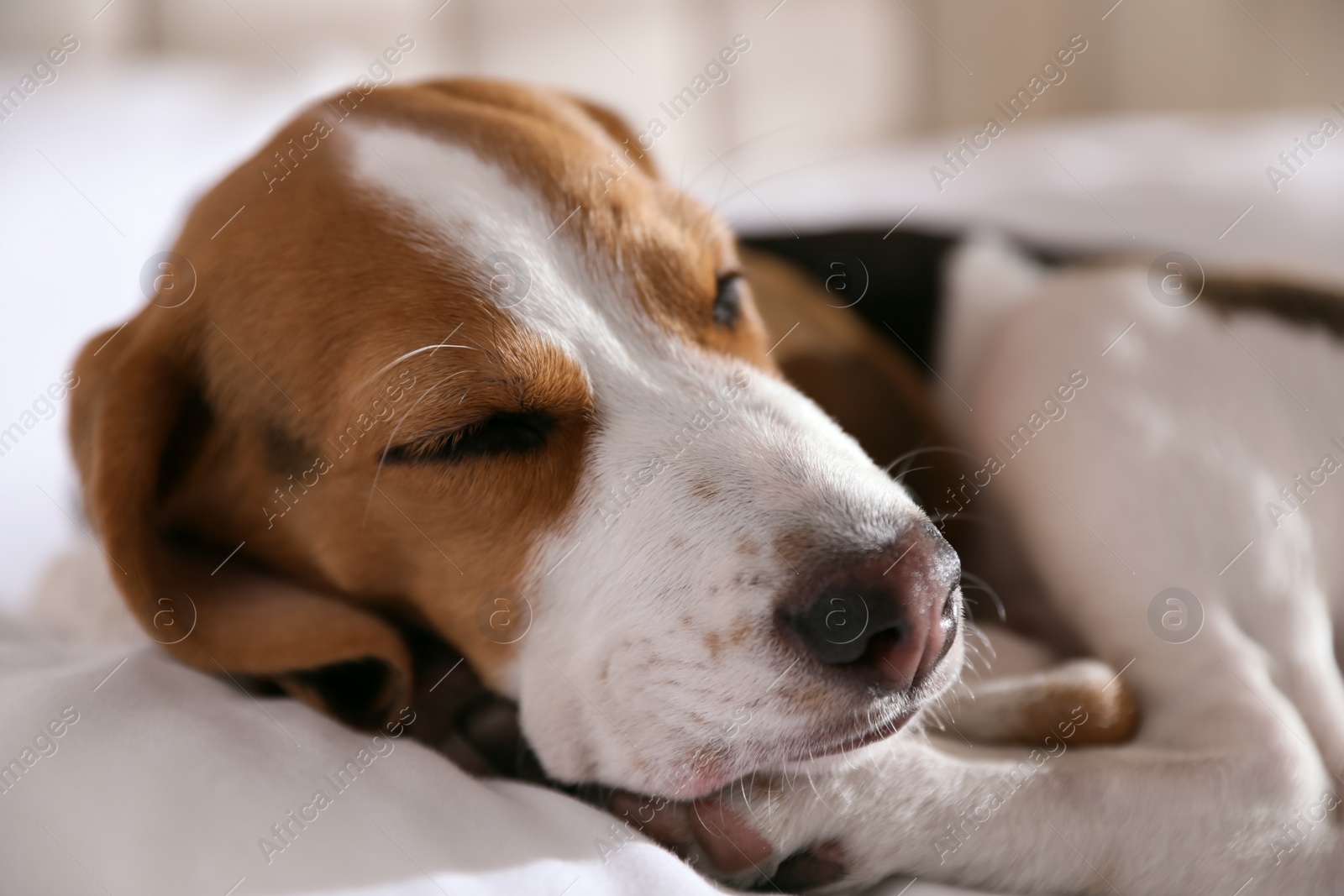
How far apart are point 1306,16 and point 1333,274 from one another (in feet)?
14.3

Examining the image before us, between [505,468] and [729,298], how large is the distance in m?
0.62

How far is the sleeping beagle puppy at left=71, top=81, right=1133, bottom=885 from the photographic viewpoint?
1462 mm

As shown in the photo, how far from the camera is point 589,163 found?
1.90 meters

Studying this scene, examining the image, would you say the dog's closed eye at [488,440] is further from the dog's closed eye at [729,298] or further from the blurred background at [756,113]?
the blurred background at [756,113]

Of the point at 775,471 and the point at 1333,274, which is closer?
the point at 775,471

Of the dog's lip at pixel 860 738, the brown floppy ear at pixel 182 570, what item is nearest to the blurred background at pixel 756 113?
the brown floppy ear at pixel 182 570

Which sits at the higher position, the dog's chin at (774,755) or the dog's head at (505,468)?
the dog's head at (505,468)

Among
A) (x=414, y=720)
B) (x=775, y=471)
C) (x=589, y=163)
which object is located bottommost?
(x=414, y=720)

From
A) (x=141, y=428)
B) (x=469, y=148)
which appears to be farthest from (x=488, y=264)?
(x=141, y=428)

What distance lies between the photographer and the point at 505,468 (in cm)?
167

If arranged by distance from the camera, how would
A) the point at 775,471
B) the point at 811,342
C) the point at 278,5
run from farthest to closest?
the point at 278,5 → the point at 811,342 → the point at 775,471

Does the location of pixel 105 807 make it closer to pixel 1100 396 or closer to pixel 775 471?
pixel 775 471

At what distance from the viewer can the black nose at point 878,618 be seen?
4.49 ft

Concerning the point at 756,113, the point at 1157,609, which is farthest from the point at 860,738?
the point at 756,113
